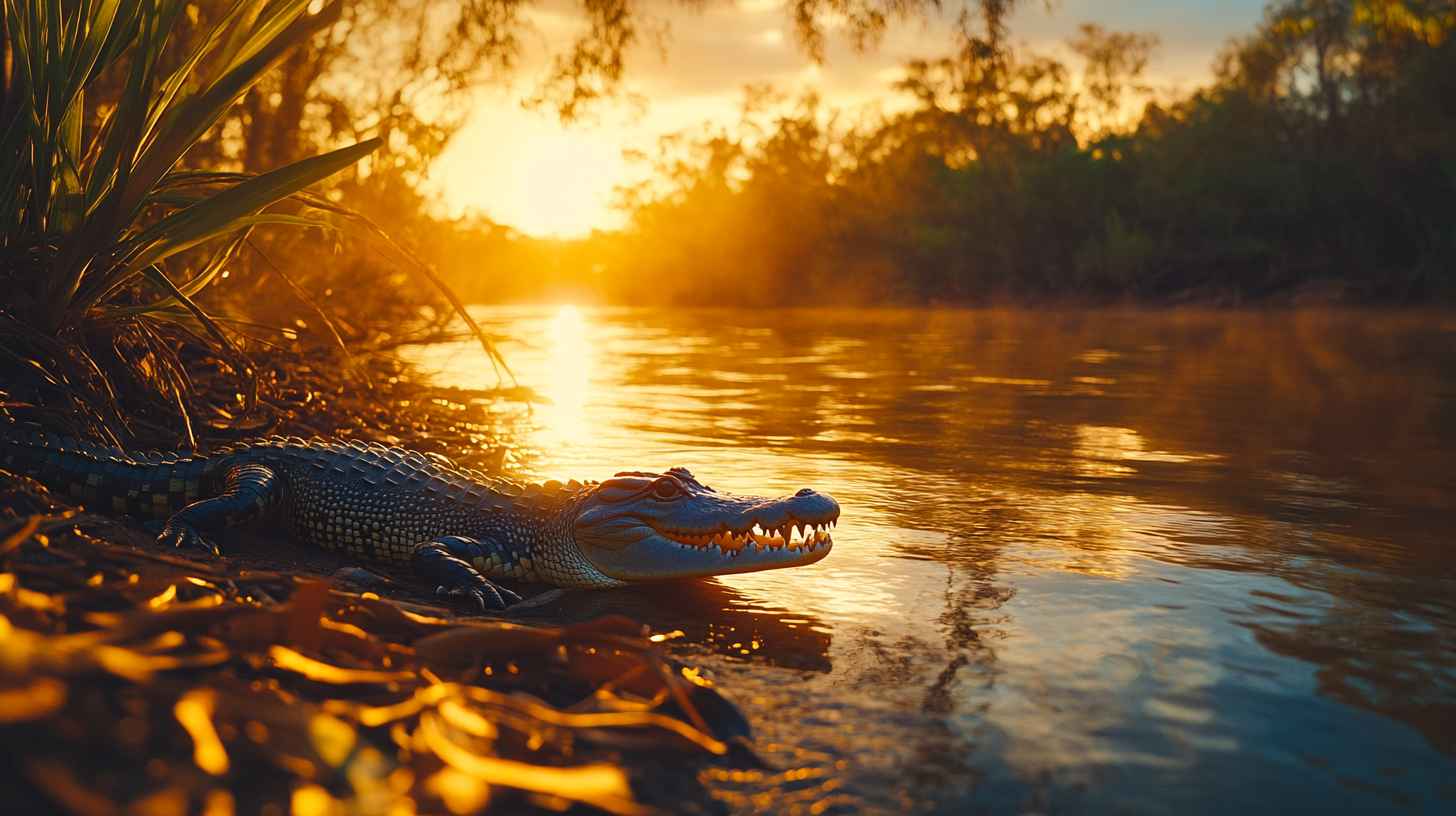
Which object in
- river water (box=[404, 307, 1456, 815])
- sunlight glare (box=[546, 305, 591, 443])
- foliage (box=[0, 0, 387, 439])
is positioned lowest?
river water (box=[404, 307, 1456, 815])

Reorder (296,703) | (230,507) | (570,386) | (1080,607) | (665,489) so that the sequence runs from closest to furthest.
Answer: (296,703) → (1080,607) → (665,489) → (230,507) → (570,386)

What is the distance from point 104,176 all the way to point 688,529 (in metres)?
2.17

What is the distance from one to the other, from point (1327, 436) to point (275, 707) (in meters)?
6.45

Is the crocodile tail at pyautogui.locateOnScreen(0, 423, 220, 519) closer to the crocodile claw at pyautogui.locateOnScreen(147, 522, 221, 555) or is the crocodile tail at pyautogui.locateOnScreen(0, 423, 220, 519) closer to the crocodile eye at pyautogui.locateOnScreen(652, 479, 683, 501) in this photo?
the crocodile claw at pyautogui.locateOnScreen(147, 522, 221, 555)

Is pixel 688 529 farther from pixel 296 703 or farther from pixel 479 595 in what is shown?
pixel 296 703

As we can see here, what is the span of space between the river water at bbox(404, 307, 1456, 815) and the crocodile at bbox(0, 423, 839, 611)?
168 mm

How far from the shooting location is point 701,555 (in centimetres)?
311

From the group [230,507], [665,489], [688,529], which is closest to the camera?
[688,529]

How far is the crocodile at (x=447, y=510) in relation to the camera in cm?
308

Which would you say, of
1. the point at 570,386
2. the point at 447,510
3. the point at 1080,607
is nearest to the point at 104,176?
the point at 447,510

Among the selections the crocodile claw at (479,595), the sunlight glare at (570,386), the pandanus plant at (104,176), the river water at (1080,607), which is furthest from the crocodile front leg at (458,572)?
the sunlight glare at (570,386)

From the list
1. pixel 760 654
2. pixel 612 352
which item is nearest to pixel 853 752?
pixel 760 654

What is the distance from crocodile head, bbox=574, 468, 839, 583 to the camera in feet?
9.87

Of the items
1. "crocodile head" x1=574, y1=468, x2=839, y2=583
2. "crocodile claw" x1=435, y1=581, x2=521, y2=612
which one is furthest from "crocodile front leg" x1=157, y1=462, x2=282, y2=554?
"crocodile head" x1=574, y1=468, x2=839, y2=583
